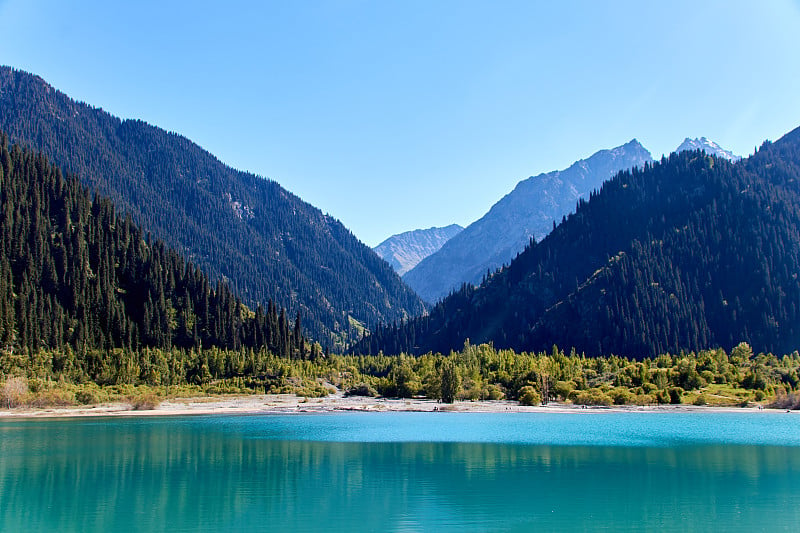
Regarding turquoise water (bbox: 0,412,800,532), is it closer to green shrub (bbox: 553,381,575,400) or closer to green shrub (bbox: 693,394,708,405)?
green shrub (bbox: 693,394,708,405)

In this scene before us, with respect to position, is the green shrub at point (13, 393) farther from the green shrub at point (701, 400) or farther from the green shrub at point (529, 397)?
the green shrub at point (701, 400)

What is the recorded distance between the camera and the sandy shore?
114 metres

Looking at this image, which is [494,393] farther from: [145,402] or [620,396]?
[145,402]

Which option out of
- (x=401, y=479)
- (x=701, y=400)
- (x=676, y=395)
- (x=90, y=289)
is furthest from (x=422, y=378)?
(x=401, y=479)

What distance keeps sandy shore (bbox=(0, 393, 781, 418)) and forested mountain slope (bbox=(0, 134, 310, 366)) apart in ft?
63.3

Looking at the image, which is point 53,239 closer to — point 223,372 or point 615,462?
point 223,372

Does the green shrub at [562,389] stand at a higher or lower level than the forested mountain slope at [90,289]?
lower

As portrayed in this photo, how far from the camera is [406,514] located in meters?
38.1

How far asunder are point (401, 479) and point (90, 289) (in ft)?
447

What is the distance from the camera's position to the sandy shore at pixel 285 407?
373 ft

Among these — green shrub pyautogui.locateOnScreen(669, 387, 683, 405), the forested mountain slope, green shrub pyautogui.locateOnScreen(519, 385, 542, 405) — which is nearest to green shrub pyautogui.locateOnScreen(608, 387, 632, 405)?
green shrub pyautogui.locateOnScreen(669, 387, 683, 405)

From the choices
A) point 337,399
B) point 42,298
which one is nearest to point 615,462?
point 337,399

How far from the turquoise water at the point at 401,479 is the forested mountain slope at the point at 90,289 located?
65.3m

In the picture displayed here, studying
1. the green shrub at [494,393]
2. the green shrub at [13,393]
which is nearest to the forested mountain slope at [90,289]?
the green shrub at [13,393]
